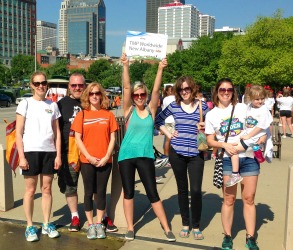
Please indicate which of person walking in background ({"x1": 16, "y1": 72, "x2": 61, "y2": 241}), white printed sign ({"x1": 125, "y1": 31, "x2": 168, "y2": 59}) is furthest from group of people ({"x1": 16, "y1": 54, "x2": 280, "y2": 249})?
white printed sign ({"x1": 125, "y1": 31, "x2": 168, "y2": 59})

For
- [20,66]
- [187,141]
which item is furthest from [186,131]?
[20,66]

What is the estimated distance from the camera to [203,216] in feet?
16.8

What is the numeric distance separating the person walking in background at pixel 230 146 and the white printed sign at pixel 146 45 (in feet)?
4.92

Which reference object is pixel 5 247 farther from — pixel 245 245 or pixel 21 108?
pixel 245 245

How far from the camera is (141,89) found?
4191 mm

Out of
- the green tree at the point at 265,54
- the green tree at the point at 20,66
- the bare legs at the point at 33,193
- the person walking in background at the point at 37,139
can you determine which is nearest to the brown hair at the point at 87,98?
the person walking in background at the point at 37,139

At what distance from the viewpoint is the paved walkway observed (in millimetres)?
4230

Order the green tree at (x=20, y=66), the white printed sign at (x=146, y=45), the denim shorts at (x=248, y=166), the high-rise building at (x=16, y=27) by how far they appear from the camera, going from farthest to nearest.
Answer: the high-rise building at (x=16, y=27) < the green tree at (x=20, y=66) < the white printed sign at (x=146, y=45) < the denim shorts at (x=248, y=166)

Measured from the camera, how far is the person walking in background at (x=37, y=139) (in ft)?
13.5

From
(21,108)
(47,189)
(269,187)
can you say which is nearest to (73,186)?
(47,189)

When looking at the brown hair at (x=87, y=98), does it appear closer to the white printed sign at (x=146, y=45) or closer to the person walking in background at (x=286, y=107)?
the white printed sign at (x=146, y=45)

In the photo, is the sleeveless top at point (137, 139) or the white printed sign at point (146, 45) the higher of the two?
the white printed sign at point (146, 45)

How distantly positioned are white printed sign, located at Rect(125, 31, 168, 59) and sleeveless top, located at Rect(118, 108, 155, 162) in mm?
1353

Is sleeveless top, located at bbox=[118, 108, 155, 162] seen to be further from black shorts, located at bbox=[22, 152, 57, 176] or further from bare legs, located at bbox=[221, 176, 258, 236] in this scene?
bare legs, located at bbox=[221, 176, 258, 236]
